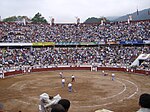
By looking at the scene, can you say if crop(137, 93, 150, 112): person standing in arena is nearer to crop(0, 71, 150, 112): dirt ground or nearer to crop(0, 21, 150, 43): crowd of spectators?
crop(0, 71, 150, 112): dirt ground

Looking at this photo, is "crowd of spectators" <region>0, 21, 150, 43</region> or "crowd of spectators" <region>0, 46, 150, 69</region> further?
"crowd of spectators" <region>0, 21, 150, 43</region>

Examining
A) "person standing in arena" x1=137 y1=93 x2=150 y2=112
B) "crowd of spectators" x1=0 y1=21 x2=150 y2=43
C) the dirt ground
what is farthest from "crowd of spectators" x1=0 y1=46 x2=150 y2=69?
"person standing in arena" x1=137 y1=93 x2=150 y2=112

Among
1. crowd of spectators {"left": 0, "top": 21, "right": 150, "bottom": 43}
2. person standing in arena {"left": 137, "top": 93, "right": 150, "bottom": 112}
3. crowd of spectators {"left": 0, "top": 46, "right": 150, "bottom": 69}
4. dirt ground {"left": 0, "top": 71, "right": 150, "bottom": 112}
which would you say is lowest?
dirt ground {"left": 0, "top": 71, "right": 150, "bottom": 112}

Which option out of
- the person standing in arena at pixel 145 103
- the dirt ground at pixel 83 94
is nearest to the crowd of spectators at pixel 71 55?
the dirt ground at pixel 83 94

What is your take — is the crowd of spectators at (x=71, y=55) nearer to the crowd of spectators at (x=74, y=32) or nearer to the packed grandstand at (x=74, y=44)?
the packed grandstand at (x=74, y=44)

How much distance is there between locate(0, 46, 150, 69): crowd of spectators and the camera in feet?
158

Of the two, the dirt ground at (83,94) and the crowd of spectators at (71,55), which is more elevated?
the crowd of spectators at (71,55)

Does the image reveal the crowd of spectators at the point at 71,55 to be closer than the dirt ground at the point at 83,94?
No

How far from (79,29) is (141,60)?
2146 centimetres

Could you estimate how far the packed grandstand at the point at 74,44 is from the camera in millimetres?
49447

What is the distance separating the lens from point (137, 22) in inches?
2352

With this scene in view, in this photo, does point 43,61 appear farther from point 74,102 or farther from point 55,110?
point 55,110

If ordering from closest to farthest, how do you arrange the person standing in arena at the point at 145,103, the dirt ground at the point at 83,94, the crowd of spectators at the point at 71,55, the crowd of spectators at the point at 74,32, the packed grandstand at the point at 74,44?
1. the person standing in arena at the point at 145,103
2. the dirt ground at the point at 83,94
3. the crowd of spectators at the point at 71,55
4. the packed grandstand at the point at 74,44
5. the crowd of spectators at the point at 74,32

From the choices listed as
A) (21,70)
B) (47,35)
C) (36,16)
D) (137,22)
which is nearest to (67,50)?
(47,35)
